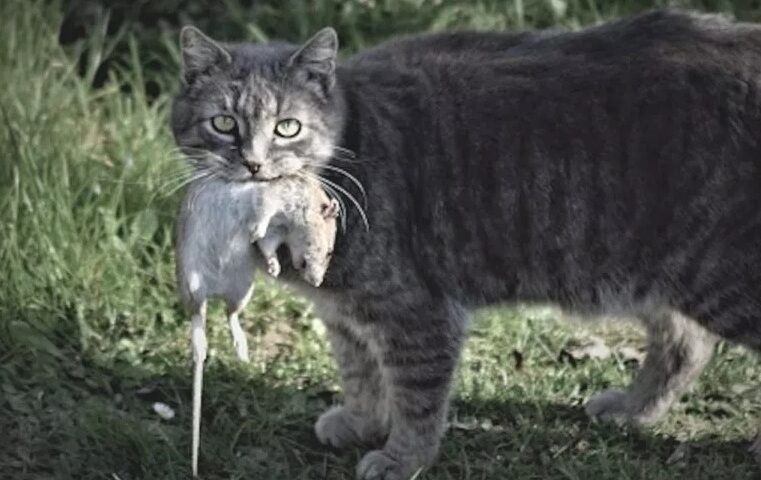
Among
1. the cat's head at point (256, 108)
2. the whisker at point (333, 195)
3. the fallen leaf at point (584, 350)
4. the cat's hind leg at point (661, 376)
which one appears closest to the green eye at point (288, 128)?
the cat's head at point (256, 108)

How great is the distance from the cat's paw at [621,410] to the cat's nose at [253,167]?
1.34 metres

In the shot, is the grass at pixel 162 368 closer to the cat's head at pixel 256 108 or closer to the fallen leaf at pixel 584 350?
the fallen leaf at pixel 584 350

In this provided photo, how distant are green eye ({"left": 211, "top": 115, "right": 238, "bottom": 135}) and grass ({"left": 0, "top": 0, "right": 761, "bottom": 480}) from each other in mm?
877

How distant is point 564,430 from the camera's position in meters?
4.50

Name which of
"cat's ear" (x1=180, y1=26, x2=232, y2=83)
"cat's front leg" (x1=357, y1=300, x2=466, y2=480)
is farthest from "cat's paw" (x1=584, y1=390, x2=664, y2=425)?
"cat's ear" (x1=180, y1=26, x2=232, y2=83)

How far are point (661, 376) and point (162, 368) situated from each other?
57.0 inches

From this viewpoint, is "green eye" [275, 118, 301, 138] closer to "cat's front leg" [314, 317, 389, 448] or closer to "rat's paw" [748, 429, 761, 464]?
"cat's front leg" [314, 317, 389, 448]

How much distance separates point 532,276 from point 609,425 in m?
0.59

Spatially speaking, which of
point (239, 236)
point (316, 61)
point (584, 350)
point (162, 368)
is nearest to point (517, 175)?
point (316, 61)

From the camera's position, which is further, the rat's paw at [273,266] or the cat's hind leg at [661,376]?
the cat's hind leg at [661,376]

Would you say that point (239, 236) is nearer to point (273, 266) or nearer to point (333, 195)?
point (273, 266)

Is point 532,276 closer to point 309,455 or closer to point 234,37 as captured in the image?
point 309,455

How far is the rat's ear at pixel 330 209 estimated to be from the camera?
379 cm

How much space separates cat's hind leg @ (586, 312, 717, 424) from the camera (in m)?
4.52
